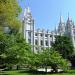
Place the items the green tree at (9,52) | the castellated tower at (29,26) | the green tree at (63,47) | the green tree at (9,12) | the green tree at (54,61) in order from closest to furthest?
the green tree at (9,12) < the green tree at (9,52) < the green tree at (54,61) < the green tree at (63,47) < the castellated tower at (29,26)

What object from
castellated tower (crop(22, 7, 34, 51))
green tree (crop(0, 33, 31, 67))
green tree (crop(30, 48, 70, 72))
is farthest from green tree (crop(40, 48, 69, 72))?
castellated tower (crop(22, 7, 34, 51))

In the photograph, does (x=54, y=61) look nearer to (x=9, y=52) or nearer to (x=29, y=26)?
(x=9, y=52)

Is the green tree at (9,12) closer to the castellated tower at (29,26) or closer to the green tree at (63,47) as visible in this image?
the green tree at (63,47)

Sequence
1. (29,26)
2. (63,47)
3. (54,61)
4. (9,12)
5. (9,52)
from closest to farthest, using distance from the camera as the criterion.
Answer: (9,12)
(9,52)
(54,61)
(63,47)
(29,26)

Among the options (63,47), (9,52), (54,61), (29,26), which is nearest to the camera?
(9,52)

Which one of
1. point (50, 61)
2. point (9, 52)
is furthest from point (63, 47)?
point (9, 52)

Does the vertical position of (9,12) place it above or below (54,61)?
above

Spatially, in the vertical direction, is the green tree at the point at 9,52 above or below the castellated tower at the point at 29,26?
below

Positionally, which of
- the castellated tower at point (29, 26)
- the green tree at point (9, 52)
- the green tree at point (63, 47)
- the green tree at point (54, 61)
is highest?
the castellated tower at point (29, 26)

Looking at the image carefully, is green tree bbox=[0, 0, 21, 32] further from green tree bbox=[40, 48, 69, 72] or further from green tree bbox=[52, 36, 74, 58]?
green tree bbox=[52, 36, 74, 58]

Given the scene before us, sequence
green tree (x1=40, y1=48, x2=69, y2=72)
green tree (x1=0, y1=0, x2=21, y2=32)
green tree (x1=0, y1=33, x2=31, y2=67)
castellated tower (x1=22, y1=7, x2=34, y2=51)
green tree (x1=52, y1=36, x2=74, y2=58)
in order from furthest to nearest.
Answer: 1. castellated tower (x1=22, y1=7, x2=34, y2=51)
2. green tree (x1=52, y1=36, x2=74, y2=58)
3. green tree (x1=40, y1=48, x2=69, y2=72)
4. green tree (x1=0, y1=33, x2=31, y2=67)
5. green tree (x1=0, y1=0, x2=21, y2=32)

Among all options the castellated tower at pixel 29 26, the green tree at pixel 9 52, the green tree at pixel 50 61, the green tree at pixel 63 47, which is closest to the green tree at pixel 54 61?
the green tree at pixel 50 61

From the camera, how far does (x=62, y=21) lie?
122 m

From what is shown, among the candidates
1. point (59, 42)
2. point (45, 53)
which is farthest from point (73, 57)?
point (45, 53)
